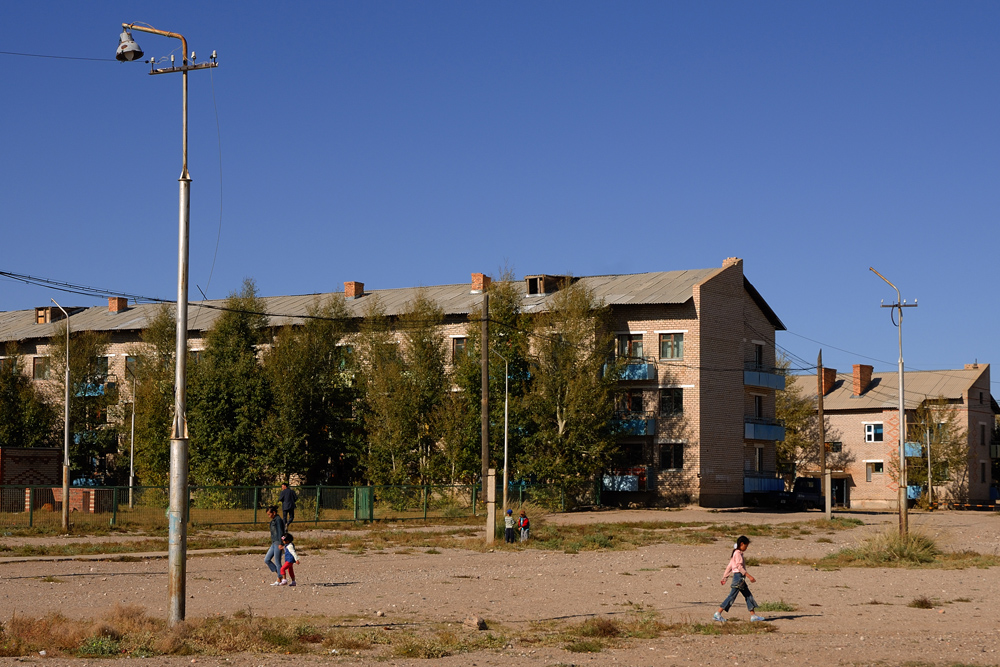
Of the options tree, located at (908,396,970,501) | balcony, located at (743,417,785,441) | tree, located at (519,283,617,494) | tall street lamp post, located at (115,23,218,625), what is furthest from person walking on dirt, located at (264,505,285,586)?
tree, located at (908,396,970,501)

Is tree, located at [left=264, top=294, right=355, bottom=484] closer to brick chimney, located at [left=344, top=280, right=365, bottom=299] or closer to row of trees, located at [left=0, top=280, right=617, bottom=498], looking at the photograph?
row of trees, located at [left=0, top=280, right=617, bottom=498]

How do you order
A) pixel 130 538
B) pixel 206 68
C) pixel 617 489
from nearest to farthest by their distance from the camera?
pixel 206 68
pixel 130 538
pixel 617 489

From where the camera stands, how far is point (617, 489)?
61.5 metres

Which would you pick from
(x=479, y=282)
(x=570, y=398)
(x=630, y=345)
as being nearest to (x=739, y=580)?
(x=570, y=398)

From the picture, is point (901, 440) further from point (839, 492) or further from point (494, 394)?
point (839, 492)

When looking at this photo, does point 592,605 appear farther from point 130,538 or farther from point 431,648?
point 130,538

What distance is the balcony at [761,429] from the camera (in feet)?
213

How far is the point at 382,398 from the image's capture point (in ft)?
208

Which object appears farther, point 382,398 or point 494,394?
point 382,398

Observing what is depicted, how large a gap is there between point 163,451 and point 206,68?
53370 mm

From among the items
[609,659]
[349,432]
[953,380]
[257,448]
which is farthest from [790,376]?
[609,659]

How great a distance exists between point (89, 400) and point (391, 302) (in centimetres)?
2082

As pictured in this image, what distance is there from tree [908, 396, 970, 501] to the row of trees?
94.7ft

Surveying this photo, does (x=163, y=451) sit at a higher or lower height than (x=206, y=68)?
lower
